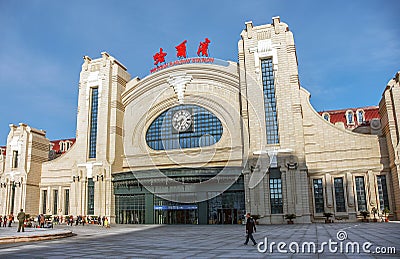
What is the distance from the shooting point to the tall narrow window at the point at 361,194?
129 feet

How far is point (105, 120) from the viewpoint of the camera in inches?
1977

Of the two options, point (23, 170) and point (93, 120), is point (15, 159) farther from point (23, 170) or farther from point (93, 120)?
point (93, 120)

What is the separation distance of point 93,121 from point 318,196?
33.3 meters

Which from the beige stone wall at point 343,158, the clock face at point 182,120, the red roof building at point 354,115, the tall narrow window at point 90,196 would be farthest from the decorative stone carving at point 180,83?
the red roof building at point 354,115

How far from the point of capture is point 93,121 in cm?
5181

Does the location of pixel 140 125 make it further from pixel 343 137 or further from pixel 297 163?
pixel 343 137

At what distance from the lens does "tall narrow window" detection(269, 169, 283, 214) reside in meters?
39.4

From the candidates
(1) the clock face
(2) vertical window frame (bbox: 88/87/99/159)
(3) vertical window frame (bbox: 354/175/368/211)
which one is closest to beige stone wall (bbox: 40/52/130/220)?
(2) vertical window frame (bbox: 88/87/99/159)

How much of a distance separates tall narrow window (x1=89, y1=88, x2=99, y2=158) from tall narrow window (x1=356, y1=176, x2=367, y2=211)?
35.5m

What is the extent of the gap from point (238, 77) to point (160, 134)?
13.8 meters

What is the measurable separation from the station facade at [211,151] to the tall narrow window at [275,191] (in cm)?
11

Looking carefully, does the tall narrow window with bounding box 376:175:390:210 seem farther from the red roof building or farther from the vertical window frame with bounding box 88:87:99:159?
the vertical window frame with bounding box 88:87:99:159

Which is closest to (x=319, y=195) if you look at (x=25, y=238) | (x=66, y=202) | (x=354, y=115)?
(x=354, y=115)

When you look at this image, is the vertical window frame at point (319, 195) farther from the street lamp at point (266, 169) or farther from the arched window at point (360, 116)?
the arched window at point (360, 116)
